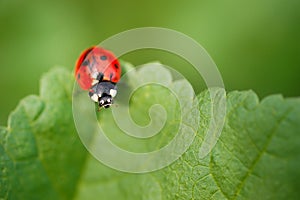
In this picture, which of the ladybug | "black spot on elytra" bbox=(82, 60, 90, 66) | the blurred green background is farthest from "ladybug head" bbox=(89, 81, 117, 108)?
the blurred green background

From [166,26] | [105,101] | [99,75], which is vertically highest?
[166,26]

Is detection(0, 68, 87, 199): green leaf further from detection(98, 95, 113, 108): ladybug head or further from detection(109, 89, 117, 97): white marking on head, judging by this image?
detection(109, 89, 117, 97): white marking on head

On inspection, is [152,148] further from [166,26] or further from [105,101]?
[166,26]

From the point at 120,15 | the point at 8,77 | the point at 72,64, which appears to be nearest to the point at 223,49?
the point at 120,15

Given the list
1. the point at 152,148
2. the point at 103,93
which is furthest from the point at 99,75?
the point at 152,148

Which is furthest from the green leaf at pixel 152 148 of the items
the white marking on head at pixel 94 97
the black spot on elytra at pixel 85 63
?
the black spot on elytra at pixel 85 63

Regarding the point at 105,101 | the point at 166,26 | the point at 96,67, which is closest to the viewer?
the point at 105,101

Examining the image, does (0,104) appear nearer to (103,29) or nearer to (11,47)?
(11,47)
